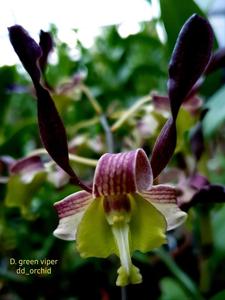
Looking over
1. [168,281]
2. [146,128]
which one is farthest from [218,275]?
[146,128]

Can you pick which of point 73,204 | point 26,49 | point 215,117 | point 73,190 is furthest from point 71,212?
point 73,190

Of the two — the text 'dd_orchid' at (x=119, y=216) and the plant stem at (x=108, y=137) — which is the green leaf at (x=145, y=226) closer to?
the text 'dd_orchid' at (x=119, y=216)

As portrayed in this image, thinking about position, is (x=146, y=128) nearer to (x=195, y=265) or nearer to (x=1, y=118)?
(x=195, y=265)

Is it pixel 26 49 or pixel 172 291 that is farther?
pixel 172 291

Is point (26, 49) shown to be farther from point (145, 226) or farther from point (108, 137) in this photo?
point (108, 137)

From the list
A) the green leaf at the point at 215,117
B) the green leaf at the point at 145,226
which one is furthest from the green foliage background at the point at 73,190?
the green leaf at the point at 145,226

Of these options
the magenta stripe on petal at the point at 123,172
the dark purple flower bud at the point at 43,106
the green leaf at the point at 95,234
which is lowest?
the green leaf at the point at 95,234

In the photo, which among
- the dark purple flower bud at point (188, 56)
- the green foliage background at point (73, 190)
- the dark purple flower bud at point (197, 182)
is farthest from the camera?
the green foliage background at point (73, 190)

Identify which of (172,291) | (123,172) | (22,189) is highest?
(123,172)
